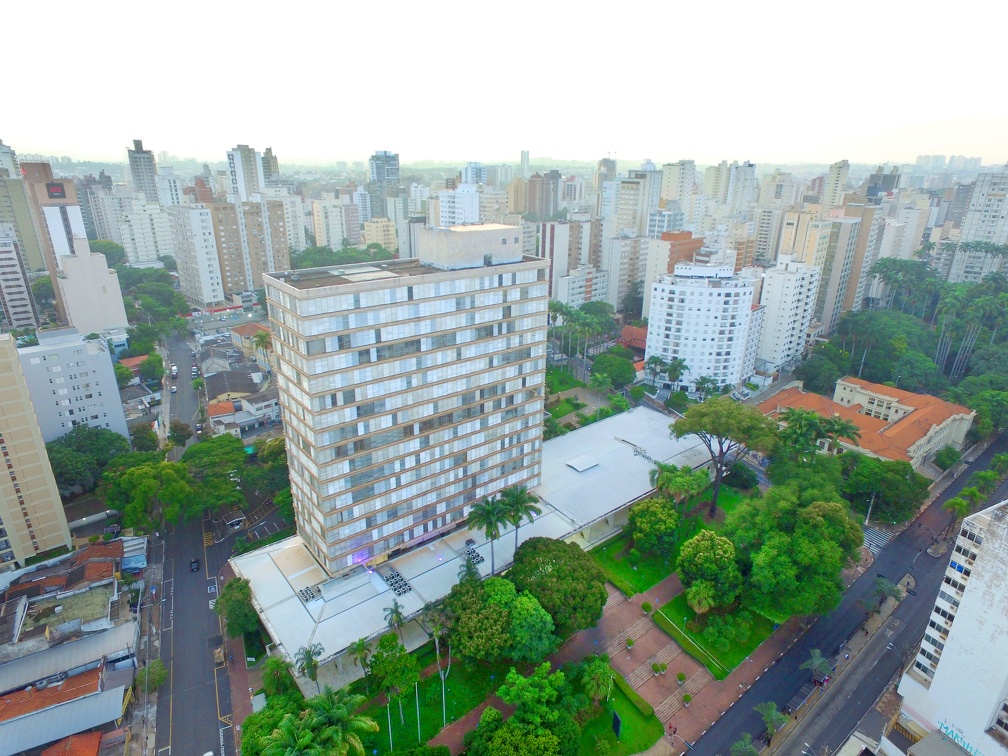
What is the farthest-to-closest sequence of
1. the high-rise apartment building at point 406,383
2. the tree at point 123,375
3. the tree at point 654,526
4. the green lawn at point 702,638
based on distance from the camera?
1. the tree at point 123,375
2. the tree at point 654,526
3. the green lawn at point 702,638
4. the high-rise apartment building at point 406,383

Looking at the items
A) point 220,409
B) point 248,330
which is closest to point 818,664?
point 220,409

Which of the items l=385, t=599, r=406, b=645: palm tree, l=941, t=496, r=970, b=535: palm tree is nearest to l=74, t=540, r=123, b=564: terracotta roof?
l=385, t=599, r=406, b=645: palm tree

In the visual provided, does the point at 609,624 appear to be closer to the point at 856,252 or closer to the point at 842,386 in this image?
→ the point at 842,386

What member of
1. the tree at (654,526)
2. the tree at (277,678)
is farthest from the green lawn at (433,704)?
the tree at (654,526)

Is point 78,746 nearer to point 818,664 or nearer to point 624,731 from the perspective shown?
point 624,731

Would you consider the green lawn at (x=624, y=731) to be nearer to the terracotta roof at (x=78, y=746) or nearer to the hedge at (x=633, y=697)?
the hedge at (x=633, y=697)

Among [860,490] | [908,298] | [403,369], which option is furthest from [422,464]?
[908,298]

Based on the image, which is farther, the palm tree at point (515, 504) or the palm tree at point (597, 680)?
the palm tree at point (515, 504)
